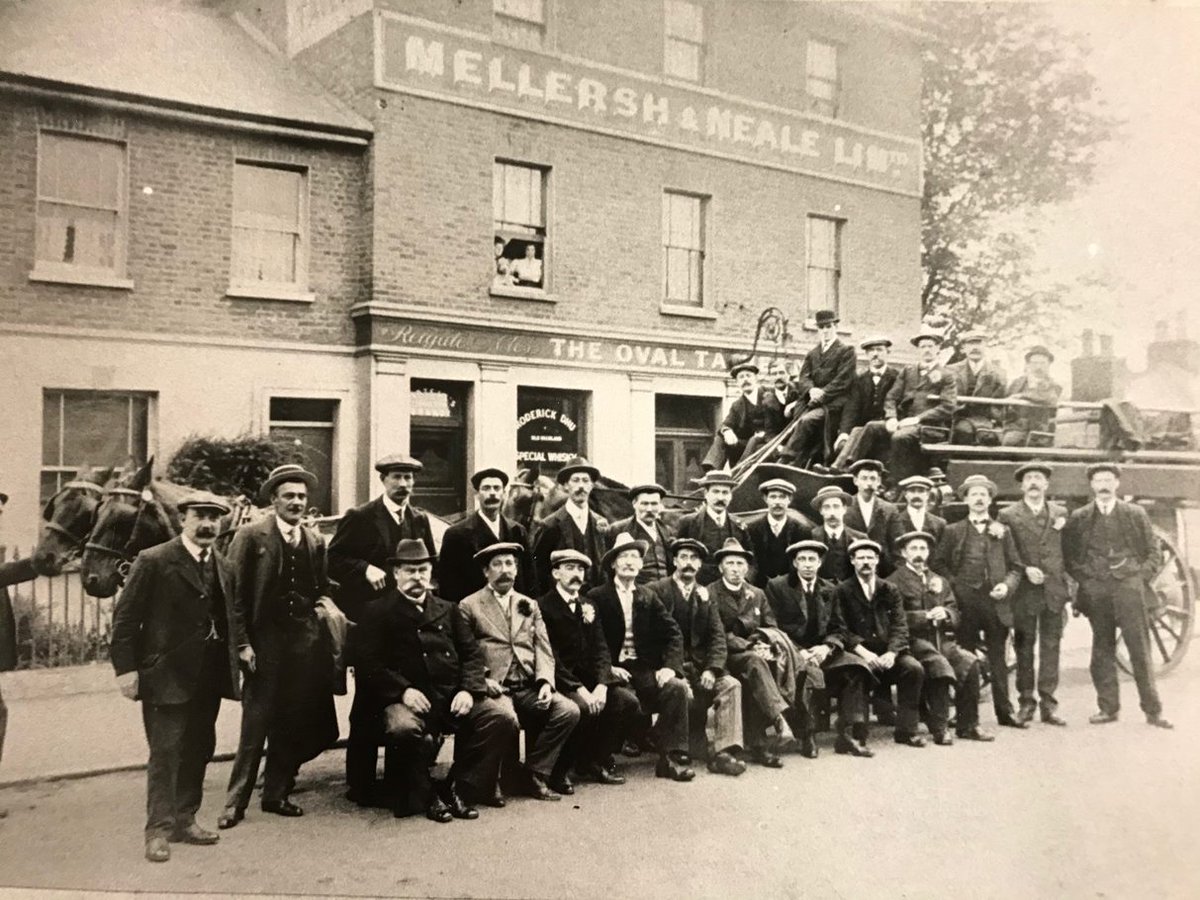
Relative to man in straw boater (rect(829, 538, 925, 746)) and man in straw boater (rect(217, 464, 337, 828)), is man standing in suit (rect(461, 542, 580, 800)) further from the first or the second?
man in straw boater (rect(829, 538, 925, 746))

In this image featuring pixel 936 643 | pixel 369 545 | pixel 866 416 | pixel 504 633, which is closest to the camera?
pixel 369 545

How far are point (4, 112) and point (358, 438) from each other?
164 cm

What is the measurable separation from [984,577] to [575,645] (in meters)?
2.19

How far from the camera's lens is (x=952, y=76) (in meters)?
4.36

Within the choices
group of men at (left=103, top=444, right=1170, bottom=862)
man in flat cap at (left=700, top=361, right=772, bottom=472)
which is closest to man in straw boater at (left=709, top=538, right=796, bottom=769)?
group of men at (left=103, top=444, right=1170, bottom=862)

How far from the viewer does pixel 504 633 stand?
3955 millimetres

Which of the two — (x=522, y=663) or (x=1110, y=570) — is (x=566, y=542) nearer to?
(x=522, y=663)

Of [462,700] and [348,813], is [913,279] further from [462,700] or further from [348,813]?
[348,813]

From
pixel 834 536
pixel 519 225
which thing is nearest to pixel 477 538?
pixel 519 225

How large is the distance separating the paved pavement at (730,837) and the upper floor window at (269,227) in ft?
5.82

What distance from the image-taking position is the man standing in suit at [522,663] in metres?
3.90

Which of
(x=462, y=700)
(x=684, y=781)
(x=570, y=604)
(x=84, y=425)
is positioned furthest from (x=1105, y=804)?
(x=84, y=425)

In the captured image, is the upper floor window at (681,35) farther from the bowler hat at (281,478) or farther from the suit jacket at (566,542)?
the bowler hat at (281,478)

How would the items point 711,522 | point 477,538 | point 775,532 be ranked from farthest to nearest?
1. point 775,532
2. point 711,522
3. point 477,538
